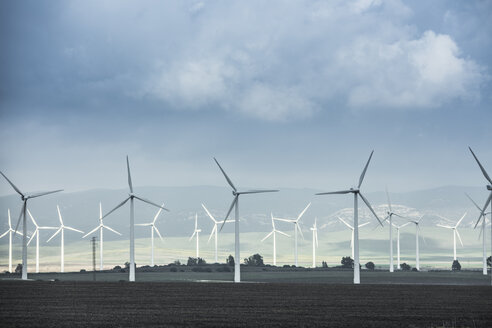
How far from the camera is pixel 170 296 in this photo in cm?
10412

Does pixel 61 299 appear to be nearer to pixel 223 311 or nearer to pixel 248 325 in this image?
pixel 223 311

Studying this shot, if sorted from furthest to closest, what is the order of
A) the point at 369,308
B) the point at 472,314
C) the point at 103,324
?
the point at 369,308 < the point at 472,314 < the point at 103,324

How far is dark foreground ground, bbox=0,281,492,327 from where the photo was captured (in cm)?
6900

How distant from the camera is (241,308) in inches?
3344

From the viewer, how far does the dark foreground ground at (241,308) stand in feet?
226

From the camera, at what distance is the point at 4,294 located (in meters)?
Answer: 107

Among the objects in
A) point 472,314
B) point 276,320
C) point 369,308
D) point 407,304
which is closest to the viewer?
point 276,320

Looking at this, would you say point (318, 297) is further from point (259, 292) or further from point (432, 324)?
point (432, 324)

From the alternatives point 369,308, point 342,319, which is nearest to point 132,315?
point 342,319

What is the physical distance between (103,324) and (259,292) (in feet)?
167

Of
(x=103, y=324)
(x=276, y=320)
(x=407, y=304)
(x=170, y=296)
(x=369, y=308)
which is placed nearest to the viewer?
(x=103, y=324)

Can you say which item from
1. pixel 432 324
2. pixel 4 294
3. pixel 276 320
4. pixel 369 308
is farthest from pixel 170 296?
pixel 432 324

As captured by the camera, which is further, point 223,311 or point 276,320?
point 223,311

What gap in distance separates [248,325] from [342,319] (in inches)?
392
